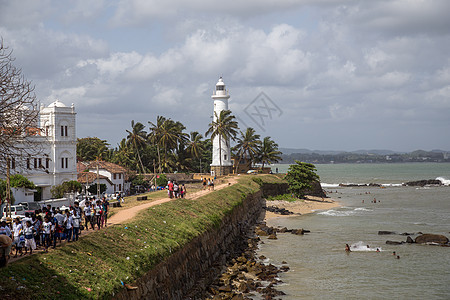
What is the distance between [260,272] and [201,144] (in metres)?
65.0

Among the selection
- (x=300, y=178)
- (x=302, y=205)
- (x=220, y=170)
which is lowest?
(x=302, y=205)

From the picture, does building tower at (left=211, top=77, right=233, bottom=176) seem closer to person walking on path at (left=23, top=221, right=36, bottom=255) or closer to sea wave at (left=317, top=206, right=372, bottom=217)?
sea wave at (left=317, top=206, right=372, bottom=217)

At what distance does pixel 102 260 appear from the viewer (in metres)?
17.2

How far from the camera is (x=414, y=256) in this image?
105 feet

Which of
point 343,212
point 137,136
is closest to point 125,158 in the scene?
point 137,136

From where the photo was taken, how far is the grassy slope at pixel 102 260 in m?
13.9

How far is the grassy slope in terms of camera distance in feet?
45.7

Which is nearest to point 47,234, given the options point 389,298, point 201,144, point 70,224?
point 70,224

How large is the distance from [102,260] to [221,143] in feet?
189

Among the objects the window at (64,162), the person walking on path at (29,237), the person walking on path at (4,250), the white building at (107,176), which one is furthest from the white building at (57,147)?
the person walking on path at (4,250)

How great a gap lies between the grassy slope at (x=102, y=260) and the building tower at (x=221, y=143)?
4614 centimetres

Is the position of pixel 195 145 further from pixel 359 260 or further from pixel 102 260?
pixel 102 260

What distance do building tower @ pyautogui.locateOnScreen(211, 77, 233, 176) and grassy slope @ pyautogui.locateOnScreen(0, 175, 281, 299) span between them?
46.1 metres

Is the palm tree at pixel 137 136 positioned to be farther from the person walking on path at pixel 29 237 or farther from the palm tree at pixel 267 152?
the person walking on path at pixel 29 237
